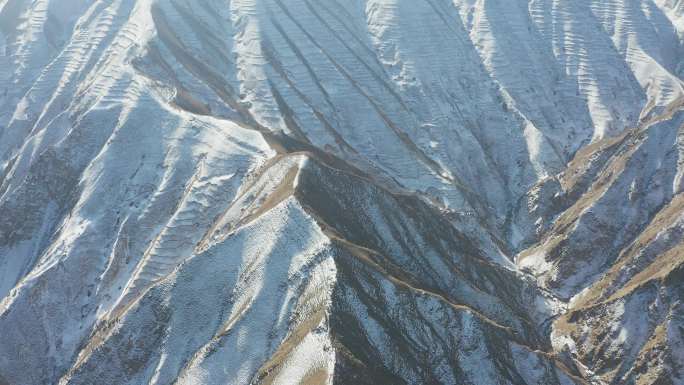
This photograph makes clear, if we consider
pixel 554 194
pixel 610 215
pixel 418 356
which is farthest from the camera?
pixel 554 194

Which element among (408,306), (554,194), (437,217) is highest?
(408,306)

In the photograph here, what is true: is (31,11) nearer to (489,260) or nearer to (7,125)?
(7,125)

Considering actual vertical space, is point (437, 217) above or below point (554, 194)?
above

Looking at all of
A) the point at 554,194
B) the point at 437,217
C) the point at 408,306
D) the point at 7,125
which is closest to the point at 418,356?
the point at 408,306

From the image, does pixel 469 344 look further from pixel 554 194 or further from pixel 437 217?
pixel 554 194

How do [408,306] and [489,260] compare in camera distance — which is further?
[489,260]

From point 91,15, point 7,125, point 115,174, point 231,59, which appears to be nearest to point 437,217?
point 115,174

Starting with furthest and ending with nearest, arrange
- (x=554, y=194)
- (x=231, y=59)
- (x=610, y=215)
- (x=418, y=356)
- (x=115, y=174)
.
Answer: (x=231, y=59) < (x=554, y=194) < (x=610, y=215) < (x=115, y=174) < (x=418, y=356)
